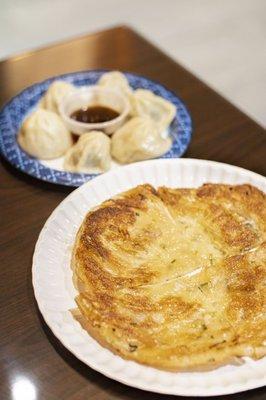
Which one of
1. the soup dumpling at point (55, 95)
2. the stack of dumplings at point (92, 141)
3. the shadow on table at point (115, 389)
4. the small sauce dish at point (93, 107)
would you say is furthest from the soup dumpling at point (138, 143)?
the shadow on table at point (115, 389)

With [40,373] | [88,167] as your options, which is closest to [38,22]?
[88,167]

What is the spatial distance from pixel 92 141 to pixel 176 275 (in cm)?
89

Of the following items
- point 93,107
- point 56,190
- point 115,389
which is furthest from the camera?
point 93,107

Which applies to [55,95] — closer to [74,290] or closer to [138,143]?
[138,143]

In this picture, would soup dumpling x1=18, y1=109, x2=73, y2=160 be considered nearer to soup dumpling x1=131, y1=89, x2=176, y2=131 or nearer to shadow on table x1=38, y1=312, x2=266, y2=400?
soup dumpling x1=131, y1=89, x2=176, y2=131

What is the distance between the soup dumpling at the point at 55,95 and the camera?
2.50m

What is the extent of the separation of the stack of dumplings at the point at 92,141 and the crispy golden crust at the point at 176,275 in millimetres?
391

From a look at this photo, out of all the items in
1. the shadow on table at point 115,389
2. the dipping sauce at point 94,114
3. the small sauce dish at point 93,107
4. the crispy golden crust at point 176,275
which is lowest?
the shadow on table at point 115,389

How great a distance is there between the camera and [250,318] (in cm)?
148

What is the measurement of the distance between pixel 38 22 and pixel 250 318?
4871mm

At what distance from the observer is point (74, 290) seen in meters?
1.65

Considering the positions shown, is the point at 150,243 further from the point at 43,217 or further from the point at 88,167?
the point at 88,167

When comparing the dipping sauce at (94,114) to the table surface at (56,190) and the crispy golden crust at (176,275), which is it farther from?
the crispy golden crust at (176,275)

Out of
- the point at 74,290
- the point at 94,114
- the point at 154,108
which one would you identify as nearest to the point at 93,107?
the point at 94,114
